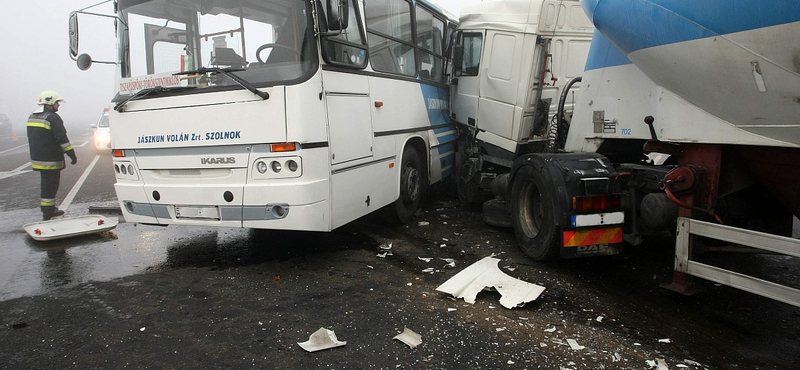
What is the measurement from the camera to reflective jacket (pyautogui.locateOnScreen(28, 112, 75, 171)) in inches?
302

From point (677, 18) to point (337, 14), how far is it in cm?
256

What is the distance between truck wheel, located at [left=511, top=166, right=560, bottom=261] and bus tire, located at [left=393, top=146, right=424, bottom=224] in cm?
166

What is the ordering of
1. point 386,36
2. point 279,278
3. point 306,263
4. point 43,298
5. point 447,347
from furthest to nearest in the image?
point 386,36 → point 306,263 → point 279,278 → point 43,298 → point 447,347

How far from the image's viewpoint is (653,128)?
3961 mm

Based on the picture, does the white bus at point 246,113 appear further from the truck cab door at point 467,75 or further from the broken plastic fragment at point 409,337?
the truck cab door at point 467,75

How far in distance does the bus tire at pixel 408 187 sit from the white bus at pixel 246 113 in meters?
0.94

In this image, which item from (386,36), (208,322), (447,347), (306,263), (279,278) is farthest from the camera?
(386,36)

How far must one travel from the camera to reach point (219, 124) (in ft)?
14.6

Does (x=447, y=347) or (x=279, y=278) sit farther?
(x=279, y=278)

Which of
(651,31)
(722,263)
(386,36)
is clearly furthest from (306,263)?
(722,263)

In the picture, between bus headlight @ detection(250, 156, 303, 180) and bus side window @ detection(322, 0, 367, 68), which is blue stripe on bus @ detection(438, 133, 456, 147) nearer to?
bus side window @ detection(322, 0, 367, 68)

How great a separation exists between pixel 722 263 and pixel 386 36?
4.28 metres

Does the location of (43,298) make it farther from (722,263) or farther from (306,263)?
(722,263)

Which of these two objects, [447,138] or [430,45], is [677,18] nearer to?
[430,45]
